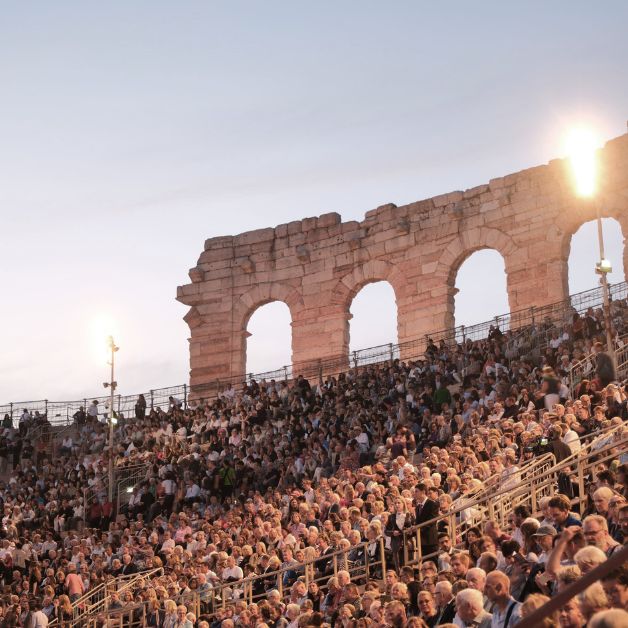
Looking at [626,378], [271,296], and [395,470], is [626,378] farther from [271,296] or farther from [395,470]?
[271,296]

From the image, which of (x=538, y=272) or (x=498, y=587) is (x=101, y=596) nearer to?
(x=498, y=587)

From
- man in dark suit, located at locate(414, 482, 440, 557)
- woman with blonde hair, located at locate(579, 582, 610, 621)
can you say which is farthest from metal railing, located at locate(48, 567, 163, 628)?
woman with blonde hair, located at locate(579, 582, 610, 621)

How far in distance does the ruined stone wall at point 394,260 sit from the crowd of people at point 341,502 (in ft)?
10.0

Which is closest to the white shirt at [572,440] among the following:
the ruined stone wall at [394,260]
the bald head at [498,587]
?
the bald head at [498,587]

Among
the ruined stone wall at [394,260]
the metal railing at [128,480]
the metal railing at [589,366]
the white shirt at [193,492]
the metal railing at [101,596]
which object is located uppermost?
the ruined stone wall at [394,260]

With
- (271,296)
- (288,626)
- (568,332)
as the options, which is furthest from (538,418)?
(271,296)

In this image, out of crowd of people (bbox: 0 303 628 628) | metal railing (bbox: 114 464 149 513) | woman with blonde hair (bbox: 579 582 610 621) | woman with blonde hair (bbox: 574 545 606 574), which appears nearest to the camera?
woman with blonde hair (bbox: 579 582 610 621)

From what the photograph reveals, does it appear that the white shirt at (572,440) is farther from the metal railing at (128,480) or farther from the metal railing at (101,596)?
the metal railing at (128,480)

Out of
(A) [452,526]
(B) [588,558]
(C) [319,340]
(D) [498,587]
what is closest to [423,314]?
(C) [319,340]

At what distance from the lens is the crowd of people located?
1118cm

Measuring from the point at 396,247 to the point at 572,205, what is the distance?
231 inches

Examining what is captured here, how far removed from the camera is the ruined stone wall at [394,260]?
102 feet

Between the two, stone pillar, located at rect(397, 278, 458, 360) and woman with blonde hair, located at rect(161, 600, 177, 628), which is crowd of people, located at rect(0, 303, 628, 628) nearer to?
woman with blonde hair, located at rect(161, 600, 177, 628)

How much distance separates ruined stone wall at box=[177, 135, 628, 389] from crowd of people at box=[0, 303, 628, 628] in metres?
3.05
